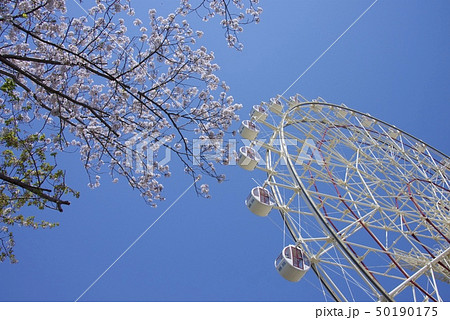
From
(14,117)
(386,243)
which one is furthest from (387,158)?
(14,117)

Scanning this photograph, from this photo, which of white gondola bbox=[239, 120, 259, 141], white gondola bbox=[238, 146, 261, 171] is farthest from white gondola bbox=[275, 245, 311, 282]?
white gondola bbox=[239, 120, 259, 141]

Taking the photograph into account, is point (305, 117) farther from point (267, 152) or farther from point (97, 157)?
point (97, 157)

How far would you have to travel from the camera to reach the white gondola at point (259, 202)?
313 inches

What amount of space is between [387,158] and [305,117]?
10.8 feet

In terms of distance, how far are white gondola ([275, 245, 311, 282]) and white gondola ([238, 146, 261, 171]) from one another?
10.1ft

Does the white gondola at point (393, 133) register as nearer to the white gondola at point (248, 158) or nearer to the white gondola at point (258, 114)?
the white gondola at point (258, 114)

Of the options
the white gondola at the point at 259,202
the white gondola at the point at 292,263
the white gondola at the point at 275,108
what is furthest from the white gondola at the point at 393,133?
the white gondola at the point at 292,263

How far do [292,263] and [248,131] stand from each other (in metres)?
5.56

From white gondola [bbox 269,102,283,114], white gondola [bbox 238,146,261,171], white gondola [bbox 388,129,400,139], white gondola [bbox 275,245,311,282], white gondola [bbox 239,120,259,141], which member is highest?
white gondola [bbox 388,129,400,139]

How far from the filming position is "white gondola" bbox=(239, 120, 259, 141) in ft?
36.1

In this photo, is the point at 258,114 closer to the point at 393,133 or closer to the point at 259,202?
the point at 259,202

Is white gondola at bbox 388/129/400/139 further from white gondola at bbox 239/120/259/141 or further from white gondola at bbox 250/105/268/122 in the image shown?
white gondola at bbox 239/120/259/141

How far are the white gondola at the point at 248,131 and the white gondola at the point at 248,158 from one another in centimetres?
152

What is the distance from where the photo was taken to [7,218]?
717 centimetres
